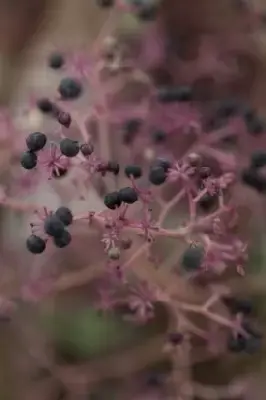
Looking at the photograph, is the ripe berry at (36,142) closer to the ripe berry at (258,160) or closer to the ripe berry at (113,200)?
the ripe berry at (113,200)

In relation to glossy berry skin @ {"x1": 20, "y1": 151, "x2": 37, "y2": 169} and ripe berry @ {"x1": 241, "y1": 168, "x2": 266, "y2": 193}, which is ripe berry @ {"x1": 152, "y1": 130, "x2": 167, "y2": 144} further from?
glossy berry skin @ {"x1": 20, "y1": 151, "x2": 37, "y2": 169}

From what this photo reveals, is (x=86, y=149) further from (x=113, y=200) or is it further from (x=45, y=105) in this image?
(x=45, y=105)

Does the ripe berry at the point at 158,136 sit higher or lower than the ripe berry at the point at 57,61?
lower

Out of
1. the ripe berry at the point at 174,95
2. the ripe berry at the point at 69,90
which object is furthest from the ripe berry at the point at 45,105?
the ripe berry at the point at 174,95

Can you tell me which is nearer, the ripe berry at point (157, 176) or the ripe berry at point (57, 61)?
the ripe berry at point (157, 176)

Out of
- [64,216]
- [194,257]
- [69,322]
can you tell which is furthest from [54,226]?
[69,322]

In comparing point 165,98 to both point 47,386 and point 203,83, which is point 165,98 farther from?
point 47,386
